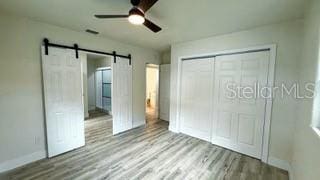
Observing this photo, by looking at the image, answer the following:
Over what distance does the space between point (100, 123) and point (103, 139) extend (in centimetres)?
137

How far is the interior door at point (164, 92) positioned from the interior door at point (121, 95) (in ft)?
4.58

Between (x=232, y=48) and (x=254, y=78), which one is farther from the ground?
(x=232, y=48)

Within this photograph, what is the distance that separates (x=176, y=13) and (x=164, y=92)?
3235 millimetres

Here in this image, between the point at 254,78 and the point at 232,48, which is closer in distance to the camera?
the point at 254,78

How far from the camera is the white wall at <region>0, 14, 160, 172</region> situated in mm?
2295

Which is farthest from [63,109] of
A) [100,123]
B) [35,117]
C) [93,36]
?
[100,123]

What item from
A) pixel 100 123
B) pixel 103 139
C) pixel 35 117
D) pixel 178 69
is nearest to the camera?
pixel 35 117

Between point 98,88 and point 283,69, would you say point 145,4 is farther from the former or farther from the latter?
point 98,88

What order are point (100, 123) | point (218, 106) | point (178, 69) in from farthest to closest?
point (100, 123), point (178, 69), point (218, 106)

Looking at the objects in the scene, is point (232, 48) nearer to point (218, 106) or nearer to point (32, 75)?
point (218, 106)

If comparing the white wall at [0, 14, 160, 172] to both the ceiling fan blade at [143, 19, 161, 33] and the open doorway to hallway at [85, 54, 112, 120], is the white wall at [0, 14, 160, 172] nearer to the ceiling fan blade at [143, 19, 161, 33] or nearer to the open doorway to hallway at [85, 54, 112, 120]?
the ceiling fan blade at [143, 19, 161, 33]

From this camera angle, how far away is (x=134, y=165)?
2.52m

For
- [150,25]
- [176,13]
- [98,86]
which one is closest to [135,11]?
[150,25]

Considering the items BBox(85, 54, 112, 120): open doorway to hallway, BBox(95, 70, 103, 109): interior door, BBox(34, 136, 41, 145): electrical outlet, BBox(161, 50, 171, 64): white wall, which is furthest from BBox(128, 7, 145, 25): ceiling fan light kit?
BBox(95, 70, 103, 109): interior door
